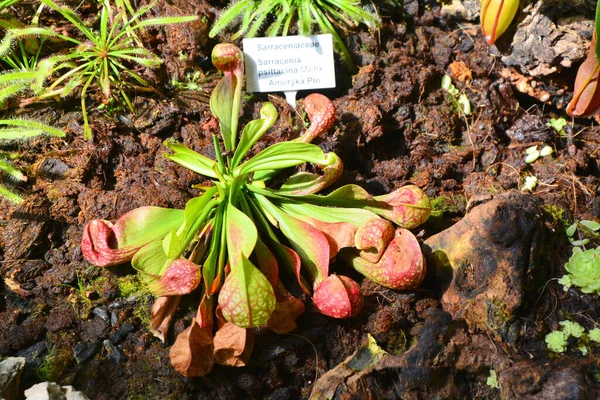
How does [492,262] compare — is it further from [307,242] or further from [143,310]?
[143,310]

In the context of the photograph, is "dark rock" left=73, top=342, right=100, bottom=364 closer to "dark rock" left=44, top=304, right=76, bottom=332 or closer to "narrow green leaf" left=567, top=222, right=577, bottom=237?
"dark rock" left=44, top=304, right=76, bottom=332

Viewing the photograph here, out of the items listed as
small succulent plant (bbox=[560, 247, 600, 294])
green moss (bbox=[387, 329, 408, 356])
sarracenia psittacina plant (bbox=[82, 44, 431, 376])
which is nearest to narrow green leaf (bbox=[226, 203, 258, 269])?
sarracenia psittacina plant (bbox=[82, 44, 431, 376])

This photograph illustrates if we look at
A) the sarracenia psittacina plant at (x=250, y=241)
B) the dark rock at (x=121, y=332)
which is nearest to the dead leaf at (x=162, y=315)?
the sarracenia psittacina plant at (x=250, y=241)

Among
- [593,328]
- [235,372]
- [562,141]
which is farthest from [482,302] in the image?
[562,141]

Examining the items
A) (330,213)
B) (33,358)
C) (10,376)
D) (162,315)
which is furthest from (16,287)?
(330,213)

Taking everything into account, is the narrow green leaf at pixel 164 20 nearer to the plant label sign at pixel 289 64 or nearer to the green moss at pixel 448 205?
the plant label sign at pixel 289 64

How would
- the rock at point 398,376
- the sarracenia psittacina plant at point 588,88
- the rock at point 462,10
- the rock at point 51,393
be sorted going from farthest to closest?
the rock at point 462,10
the sarracenia psittacina plant at point 588,88
the rock at point 398,376
the rock at point 51,393
